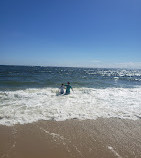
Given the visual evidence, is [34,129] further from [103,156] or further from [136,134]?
[136,134]

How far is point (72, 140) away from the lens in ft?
15.4

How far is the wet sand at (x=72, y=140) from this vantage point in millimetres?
4023

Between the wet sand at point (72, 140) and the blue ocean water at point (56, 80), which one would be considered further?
the blue ocean water at point (56, 80)

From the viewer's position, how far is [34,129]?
5.39 meters

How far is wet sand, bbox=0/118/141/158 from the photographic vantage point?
13.2ft

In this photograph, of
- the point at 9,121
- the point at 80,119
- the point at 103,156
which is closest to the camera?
the point at 103,156

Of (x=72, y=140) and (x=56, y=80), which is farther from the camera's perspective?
(x=56, y=80)

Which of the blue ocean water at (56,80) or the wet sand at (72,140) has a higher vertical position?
the blue ocean water at (56,80)

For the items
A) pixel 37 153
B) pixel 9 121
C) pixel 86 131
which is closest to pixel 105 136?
pixel 86 131

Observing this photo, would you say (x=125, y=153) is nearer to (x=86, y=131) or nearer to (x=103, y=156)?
(x=103, y=156)

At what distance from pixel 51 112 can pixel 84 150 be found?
12.0 feet

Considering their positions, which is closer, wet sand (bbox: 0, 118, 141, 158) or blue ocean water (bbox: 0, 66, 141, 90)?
wet sand (bbox: 0, 118, 141, 158)

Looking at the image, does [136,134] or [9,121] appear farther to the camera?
[9,121]

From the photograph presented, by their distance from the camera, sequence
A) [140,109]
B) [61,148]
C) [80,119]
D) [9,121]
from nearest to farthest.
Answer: [61,148], [9,121], [80,119], [140,109]
